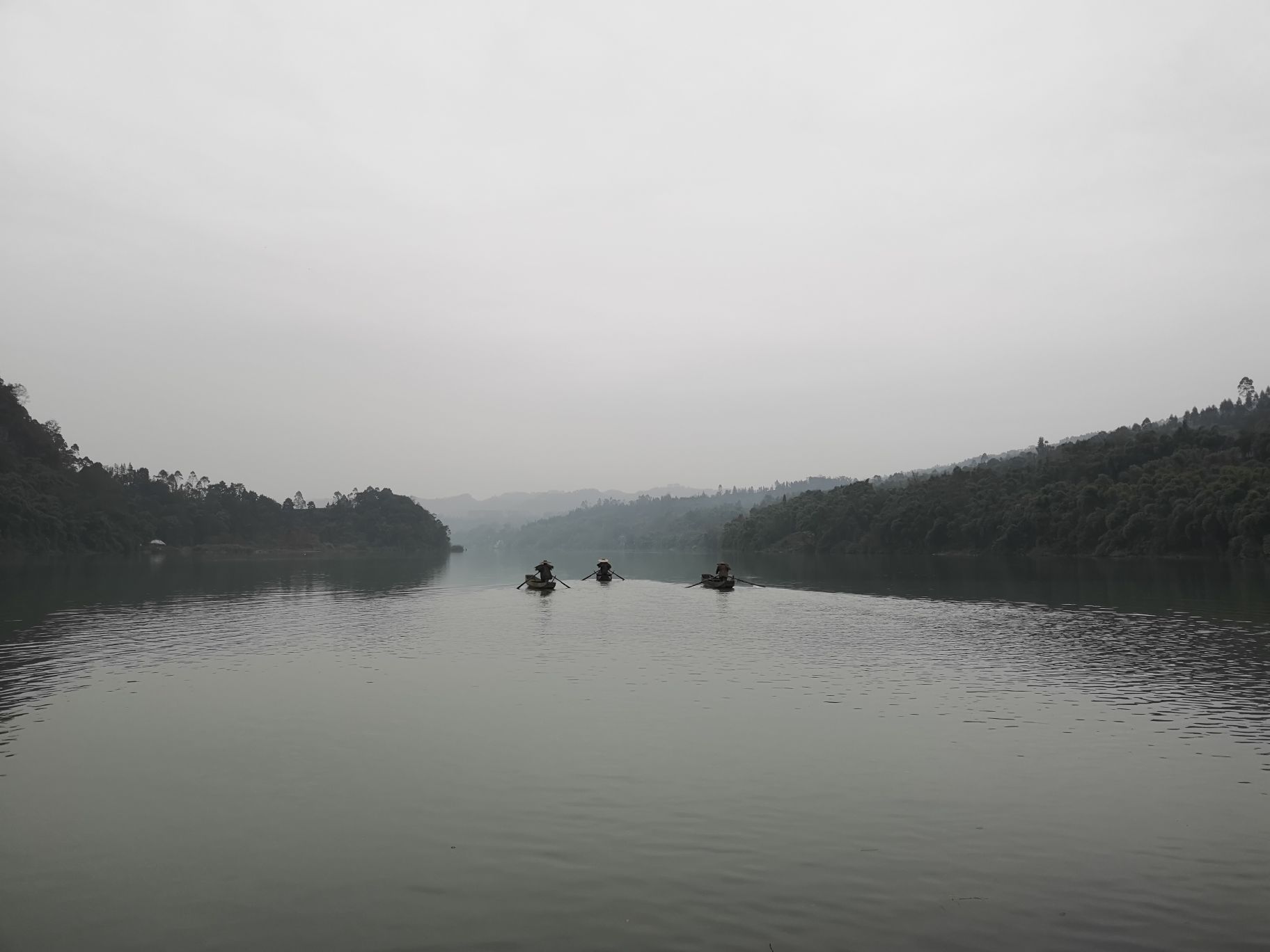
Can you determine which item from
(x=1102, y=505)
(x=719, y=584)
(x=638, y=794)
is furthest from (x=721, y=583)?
(x=1102, y=505)

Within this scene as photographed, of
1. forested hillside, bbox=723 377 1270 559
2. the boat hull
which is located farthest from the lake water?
forested hillside, bbox=723 377 1270 559

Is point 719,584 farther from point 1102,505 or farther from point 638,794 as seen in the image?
point 1102,505

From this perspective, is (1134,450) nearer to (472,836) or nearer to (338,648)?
(338,648)

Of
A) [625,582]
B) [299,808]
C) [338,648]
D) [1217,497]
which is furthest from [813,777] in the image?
A: [1217,497]

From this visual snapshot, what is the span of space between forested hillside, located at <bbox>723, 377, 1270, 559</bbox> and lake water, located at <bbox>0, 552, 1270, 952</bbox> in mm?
89941

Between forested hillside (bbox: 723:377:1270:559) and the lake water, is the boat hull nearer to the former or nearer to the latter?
the lake water

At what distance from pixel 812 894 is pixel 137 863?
37.0 feet

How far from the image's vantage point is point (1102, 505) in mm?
138625

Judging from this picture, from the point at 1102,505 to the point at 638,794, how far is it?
479 ft

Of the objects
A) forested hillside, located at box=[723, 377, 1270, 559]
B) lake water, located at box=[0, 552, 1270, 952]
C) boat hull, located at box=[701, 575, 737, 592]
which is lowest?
lake water, located at box=[0, 552, 1270, 952]

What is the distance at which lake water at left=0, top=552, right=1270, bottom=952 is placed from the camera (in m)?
11.5

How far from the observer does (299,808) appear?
53.3 ft

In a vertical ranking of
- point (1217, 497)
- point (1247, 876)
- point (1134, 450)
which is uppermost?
point (1134, 450)

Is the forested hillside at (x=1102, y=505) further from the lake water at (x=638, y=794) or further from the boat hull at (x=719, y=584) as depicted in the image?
the lake water at (x=638, y=794)
